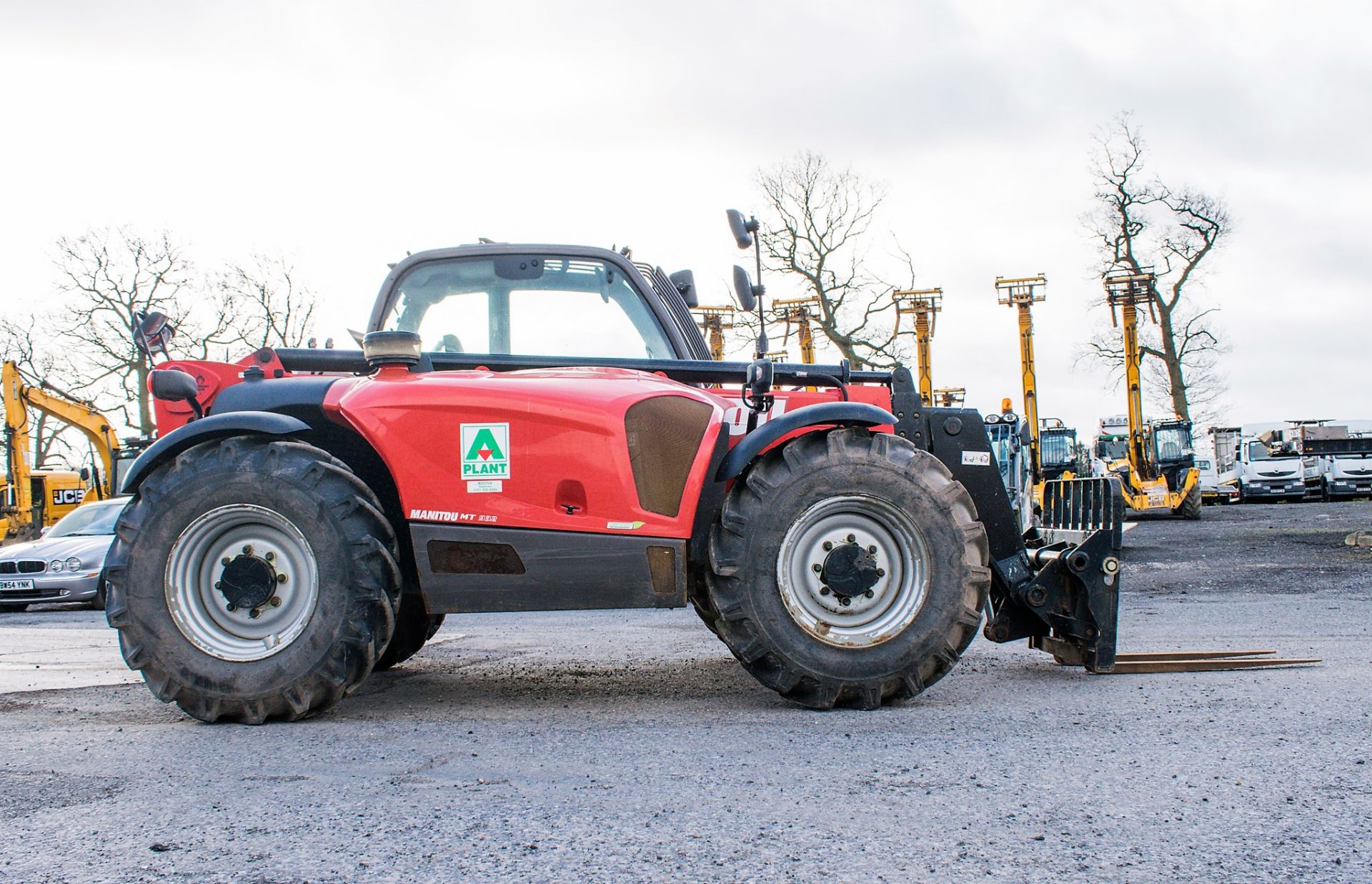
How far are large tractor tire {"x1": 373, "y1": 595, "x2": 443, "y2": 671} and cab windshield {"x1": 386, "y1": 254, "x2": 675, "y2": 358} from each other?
1399 mm

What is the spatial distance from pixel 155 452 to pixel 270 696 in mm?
1189

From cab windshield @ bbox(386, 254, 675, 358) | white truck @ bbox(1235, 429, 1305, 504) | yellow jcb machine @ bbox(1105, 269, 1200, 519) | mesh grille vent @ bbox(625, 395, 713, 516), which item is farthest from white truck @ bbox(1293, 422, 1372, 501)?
mesh grille vent @ bbox(625, 395, 713, 516)

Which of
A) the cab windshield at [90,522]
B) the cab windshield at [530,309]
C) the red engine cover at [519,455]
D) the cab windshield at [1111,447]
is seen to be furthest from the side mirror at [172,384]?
the cab windshield at [1111,447]

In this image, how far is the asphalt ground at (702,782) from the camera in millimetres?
2668

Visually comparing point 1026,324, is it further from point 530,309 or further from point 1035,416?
point 530,309

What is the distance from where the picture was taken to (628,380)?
4.79 meters

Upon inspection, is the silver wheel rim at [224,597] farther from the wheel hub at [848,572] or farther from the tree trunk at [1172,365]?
the tree trunk at [1172,365]

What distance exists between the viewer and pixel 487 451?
15.0 feet

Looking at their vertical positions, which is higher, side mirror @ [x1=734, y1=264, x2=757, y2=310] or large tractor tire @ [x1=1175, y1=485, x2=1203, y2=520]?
side mirror @ [x1=734, y1=264, x2=757, y2=310]

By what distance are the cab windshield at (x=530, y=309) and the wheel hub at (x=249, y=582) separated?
1619mm

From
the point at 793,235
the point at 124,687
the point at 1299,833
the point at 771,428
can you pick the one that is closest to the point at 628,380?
the point at 771,428

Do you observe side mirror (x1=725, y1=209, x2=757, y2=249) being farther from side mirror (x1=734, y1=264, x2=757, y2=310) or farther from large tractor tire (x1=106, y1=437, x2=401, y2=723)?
large tractor tire (x1=106, y1=437, x2=401, y2=723)

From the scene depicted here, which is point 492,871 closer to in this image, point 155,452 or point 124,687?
point 155,452

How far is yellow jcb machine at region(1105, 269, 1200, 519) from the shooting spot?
30516 millimetres
